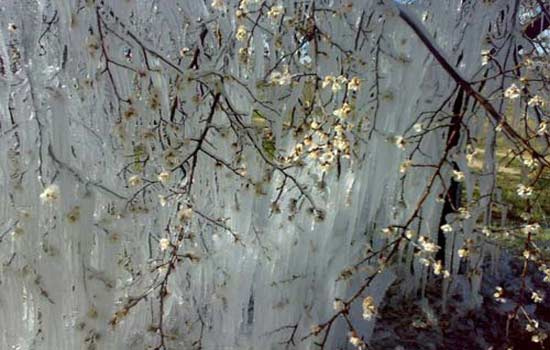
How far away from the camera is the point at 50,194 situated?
1.69 m

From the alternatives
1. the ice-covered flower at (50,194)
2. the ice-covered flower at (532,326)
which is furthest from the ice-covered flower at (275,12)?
the ice-covered flower at (532,326)

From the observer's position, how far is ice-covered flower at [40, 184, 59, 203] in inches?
66.5

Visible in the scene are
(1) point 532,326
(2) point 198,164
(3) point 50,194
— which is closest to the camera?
(3) point 50,194

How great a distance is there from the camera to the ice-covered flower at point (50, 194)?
1689mm

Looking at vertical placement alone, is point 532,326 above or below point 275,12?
below

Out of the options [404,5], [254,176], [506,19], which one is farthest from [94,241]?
[506,19]

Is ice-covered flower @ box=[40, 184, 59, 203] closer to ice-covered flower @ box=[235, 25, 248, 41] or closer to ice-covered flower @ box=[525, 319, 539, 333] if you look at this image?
ice-covered flower @ box=[235, 25, 248, 41]

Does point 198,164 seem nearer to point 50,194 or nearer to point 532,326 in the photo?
point 50,194

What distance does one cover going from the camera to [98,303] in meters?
2.04

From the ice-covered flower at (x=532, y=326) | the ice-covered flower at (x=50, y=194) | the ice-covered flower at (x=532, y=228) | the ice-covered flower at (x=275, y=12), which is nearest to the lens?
the ice-covered flower at (x=50, y=194)

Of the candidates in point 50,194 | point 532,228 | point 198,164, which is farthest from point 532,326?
point 50,194

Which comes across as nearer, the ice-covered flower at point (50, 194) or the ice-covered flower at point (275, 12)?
the ice-covered flower at point (50, 194)

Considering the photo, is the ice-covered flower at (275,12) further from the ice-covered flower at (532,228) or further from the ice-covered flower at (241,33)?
the ice-covered flower at (532,228)

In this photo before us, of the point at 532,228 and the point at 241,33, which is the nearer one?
the point at 532,228
